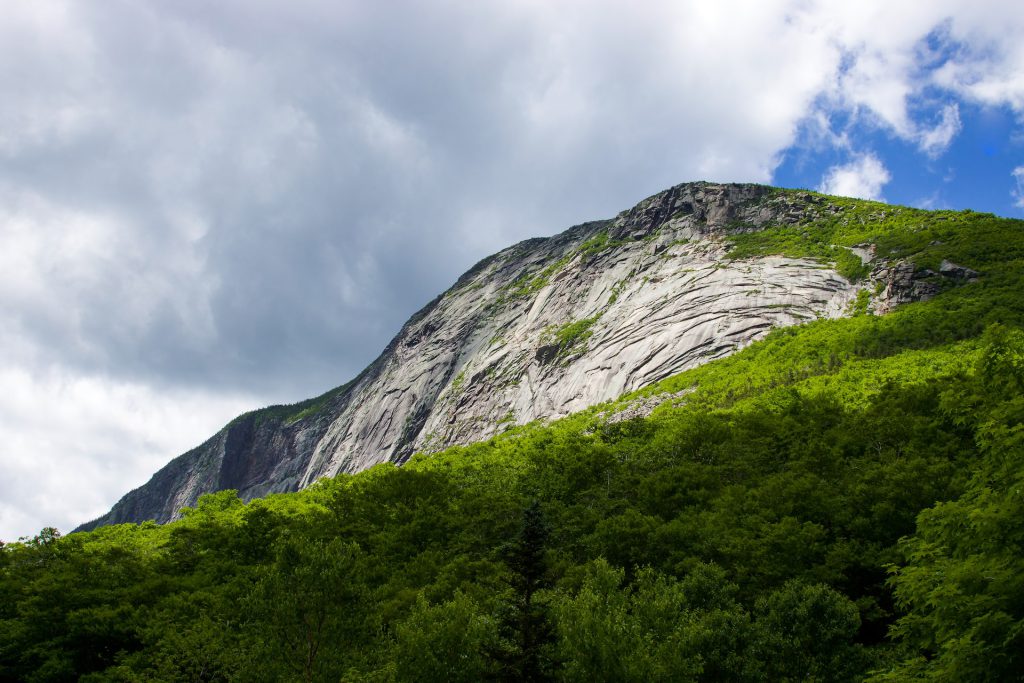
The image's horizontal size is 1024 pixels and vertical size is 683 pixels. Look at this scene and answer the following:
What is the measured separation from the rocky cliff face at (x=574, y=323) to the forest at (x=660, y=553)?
12862mm

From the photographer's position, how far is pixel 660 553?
133 ft

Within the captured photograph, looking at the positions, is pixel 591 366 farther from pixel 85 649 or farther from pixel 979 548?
pixel 979 548

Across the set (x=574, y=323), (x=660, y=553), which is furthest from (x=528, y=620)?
(x=574, y=323)

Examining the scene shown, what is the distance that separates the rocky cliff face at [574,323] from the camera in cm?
8412

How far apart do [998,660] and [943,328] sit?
2317 inches

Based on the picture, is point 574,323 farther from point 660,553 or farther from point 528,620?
point 528,620

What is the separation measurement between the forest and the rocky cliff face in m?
12.9

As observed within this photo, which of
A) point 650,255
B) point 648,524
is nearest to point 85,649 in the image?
point 648,524

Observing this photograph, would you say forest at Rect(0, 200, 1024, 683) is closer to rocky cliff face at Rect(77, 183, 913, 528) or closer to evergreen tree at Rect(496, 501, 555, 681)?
evergreen tree at Rect(496, 501, 555, 681)

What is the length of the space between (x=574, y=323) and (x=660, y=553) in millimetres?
69520

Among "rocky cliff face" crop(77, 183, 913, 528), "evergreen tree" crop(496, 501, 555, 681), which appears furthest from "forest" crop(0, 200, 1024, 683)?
"rocky cliff face" crop(77, 183, 913, 528)

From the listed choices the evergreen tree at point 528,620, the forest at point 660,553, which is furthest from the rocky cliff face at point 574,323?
the evergreen tree at point 528,620

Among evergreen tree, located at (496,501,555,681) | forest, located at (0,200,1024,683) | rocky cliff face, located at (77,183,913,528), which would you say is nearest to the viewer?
forest, located at (0,200,1024,683)

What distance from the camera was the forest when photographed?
60.0 feet
